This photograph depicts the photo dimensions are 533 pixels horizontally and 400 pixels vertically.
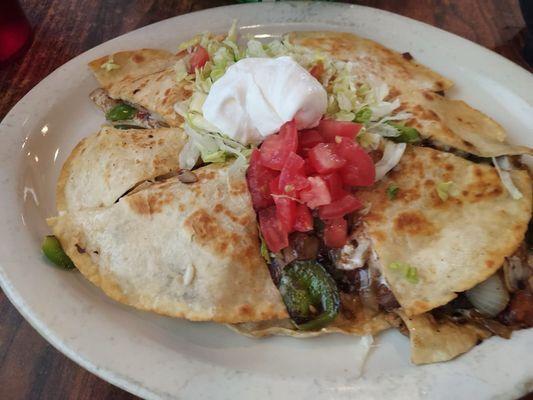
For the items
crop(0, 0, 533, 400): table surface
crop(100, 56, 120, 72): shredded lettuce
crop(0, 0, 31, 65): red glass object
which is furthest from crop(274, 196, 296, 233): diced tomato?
crop(0, 0, 31, 65): red glass object

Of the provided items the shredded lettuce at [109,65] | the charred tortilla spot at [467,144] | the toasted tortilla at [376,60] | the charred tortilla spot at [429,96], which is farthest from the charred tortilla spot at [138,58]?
the charred tortilla spot at [467,144]

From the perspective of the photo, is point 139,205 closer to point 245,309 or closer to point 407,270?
point 245,309

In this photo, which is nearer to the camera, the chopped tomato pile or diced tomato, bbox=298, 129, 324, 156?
the chopped tomato pile

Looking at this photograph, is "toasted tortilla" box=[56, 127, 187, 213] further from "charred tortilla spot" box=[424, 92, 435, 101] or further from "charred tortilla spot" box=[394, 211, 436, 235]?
"charred tortilla spot" box=[424, 92, 435, 101]

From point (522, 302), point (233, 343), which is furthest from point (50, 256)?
point (522, 302)

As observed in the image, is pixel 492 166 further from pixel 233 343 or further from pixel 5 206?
pixel 5 206

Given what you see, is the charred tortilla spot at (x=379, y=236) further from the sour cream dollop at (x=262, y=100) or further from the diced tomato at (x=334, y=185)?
the sour cream dollop at (x=262, y=100)

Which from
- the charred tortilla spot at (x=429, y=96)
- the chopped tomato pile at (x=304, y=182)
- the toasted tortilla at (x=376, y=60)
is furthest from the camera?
the toasted tortilla at (x=376, y=60)
